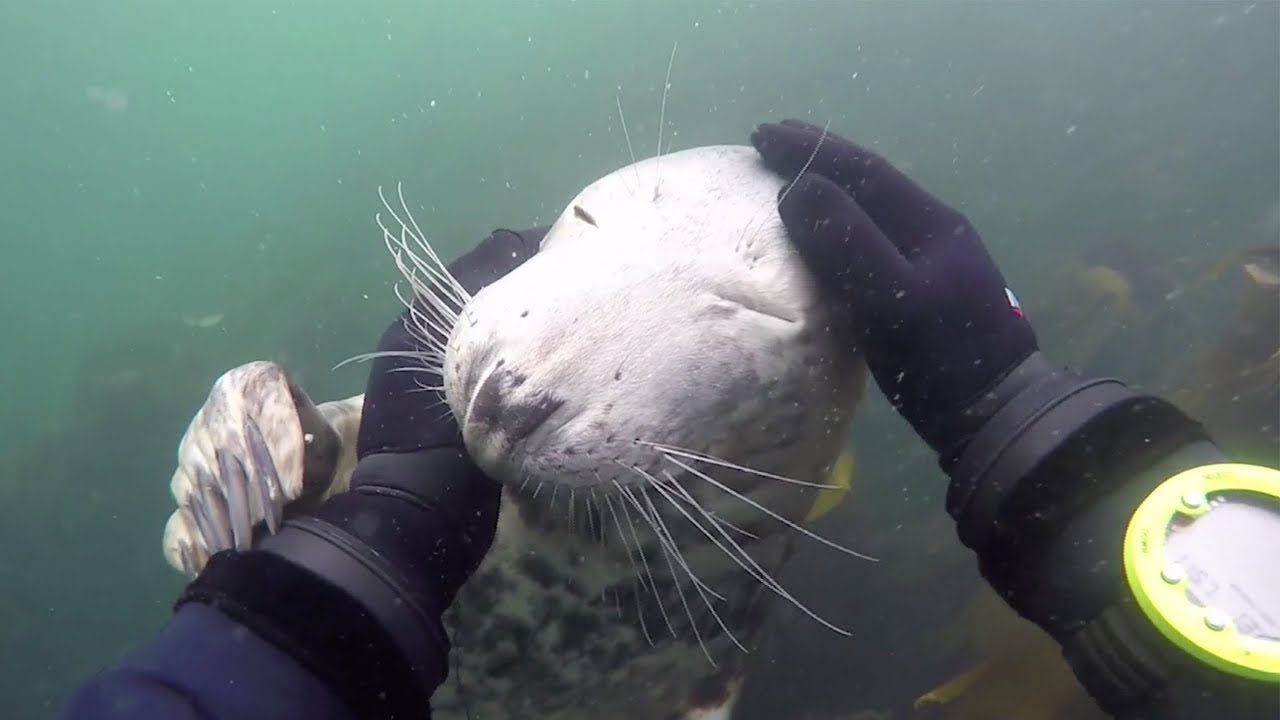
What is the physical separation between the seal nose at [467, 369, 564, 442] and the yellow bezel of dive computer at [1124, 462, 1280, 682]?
3.27 ft

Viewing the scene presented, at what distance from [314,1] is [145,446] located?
45161 millimetres

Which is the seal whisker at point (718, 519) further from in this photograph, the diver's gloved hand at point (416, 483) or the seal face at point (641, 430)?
the diver's gloved hand at point (416, 483)

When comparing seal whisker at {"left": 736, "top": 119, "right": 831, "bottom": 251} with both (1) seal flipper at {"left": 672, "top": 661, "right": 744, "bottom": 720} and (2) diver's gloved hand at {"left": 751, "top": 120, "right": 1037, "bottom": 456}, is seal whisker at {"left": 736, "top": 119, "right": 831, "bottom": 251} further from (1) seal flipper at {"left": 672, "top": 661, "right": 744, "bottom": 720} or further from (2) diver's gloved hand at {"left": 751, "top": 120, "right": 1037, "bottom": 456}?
(1) seal flipper at {"left": 672, "top": 661, "right": 744, "bottom": 720}

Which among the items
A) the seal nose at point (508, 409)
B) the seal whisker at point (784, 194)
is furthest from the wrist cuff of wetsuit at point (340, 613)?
the seal whisker at point (784, 194)

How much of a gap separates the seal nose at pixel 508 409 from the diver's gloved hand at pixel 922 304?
73cm

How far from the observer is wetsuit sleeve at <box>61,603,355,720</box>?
3.88 ft

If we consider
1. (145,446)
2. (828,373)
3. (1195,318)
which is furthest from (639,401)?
(145,446)

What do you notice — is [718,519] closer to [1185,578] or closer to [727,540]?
[727,540]

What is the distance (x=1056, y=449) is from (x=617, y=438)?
84cm

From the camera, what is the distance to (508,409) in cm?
126

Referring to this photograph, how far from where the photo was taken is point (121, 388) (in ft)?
33.1

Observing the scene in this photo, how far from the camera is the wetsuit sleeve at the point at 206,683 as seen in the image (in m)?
1.18

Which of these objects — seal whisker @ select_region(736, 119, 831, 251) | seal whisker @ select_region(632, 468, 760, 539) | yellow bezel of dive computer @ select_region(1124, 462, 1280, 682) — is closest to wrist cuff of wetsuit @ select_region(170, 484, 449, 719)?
seal whisker @ select_region(632, 468, 760, 539)

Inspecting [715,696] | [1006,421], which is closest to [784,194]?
[1006,421]
